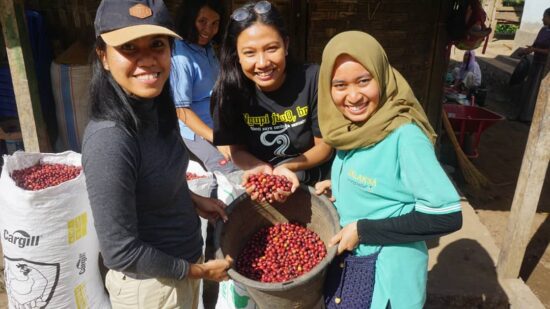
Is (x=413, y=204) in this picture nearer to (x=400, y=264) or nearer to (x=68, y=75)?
(x=400, y=264)

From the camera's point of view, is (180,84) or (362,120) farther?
(180,84)

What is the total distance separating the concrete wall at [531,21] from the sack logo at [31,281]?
13.9m

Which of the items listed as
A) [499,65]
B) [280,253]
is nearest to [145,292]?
[280,253]

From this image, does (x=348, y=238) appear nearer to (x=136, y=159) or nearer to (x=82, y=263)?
(x=136, y=159)

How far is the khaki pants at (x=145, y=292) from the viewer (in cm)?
188

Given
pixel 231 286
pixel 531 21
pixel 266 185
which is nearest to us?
pixel 266 185

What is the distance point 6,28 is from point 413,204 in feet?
10.7

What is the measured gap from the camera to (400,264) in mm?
1906

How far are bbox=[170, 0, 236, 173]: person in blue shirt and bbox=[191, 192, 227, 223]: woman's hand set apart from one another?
3.11ft

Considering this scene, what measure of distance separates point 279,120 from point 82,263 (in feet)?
5.54

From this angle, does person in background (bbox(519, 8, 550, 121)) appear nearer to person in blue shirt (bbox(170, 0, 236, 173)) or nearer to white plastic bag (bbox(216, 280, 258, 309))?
person in blue shirt (bbox(170, 0, 236, 173))

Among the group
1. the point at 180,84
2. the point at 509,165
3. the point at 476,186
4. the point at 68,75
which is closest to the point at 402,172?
the point at 180,84

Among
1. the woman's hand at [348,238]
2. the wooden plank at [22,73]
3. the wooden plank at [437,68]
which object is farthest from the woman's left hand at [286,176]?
the wooden plank at [437,68]

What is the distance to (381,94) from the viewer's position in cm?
185
